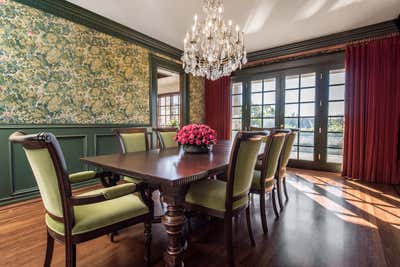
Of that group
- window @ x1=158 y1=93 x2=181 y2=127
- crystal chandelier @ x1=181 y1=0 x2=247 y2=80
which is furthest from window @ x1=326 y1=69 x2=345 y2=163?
window @ x1=158 y1=93 x2=181 y2=127

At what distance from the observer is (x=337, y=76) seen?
157 inches

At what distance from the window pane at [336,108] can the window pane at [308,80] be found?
577 mm

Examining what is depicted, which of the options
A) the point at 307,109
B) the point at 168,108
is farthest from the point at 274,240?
the point at 168,108

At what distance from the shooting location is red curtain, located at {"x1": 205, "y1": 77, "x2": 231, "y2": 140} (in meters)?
5.30

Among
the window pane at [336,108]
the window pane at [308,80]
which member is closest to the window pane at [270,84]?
the window pane at [308,80]

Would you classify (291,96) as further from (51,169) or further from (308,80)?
(51,169)

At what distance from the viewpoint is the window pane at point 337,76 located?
3.94 metres

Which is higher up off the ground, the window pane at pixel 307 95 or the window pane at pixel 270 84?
the window pane at pixel 270 84

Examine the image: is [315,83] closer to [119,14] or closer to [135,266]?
[119,14]

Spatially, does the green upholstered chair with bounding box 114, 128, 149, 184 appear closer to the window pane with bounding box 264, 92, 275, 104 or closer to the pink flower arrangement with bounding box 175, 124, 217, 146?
the pink flower arrangement with bounding box 175, 124, 217, 146

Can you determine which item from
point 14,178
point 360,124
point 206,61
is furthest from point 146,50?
point 360,124

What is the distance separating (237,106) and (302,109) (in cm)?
159

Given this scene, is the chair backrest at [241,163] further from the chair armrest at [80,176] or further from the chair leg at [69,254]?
the chair armrest at [80,176]

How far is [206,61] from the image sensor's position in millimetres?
3018
